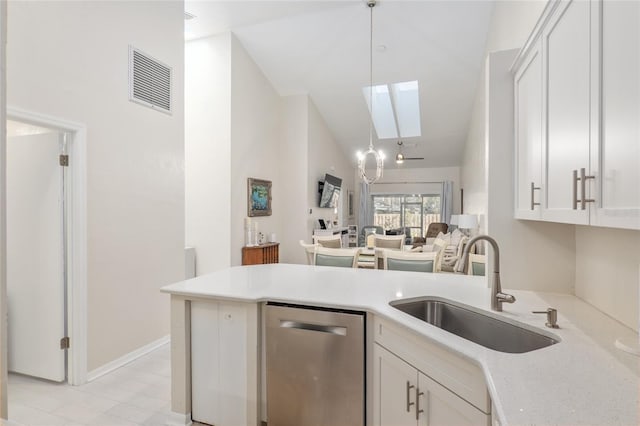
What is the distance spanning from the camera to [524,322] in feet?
4.72

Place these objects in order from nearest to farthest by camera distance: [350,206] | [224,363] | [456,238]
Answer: [224,363]
[456,238]
[350,206]

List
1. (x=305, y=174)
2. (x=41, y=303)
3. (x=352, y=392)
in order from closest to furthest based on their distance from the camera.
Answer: (x=352, y=392) → (x=41, y=303) → (x=305, y=174)

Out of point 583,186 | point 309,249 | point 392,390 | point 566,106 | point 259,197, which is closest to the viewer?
point 583,186

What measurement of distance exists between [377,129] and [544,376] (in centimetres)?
783

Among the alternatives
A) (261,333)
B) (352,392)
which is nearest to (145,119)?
(261,333)

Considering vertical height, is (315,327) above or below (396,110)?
below

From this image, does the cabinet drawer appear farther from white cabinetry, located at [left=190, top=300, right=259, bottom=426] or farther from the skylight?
the skylight

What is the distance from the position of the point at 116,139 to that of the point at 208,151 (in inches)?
88.0

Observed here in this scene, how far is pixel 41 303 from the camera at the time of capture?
2688mm

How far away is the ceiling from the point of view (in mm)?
4613

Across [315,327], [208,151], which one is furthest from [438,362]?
[208,151]

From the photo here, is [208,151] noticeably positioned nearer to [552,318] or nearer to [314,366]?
[314,366]

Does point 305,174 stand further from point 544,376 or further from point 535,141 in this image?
point 544,376

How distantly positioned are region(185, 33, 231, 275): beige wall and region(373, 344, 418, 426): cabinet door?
3732 mm
